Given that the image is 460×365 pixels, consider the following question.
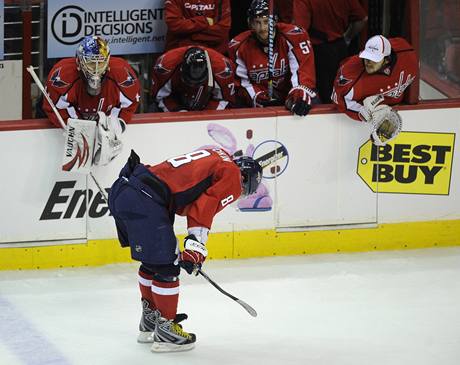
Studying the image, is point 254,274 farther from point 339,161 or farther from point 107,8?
point 107,8

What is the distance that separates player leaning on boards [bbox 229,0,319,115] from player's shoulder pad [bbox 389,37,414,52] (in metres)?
0.44

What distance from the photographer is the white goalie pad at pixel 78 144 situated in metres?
6.82

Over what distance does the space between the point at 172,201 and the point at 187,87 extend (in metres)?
1.69

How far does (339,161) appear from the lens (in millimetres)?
7305

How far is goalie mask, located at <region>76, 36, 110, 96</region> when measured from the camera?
22.1 feet

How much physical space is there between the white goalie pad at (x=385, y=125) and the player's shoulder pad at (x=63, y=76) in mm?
1587

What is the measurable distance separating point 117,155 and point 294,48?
1159mm

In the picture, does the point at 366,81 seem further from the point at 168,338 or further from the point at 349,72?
the point at 168,338

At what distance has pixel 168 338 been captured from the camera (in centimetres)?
579

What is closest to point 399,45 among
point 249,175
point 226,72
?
point 226,72

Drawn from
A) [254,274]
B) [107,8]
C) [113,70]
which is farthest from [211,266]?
[107,8]

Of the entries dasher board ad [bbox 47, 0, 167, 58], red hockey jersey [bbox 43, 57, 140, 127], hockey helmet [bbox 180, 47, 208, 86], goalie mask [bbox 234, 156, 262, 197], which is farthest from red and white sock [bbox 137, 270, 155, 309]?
dasher board ad [bbox 47, 0, 167, 58]

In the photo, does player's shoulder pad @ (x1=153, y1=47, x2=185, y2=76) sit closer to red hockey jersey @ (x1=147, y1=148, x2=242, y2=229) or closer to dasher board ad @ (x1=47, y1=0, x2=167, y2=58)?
dasher board ad @ (x1=47, y1=0, x2=167, y2=58)

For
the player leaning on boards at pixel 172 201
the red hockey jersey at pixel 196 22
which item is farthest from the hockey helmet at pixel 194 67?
the player leaning on boards at pixel 172 201
